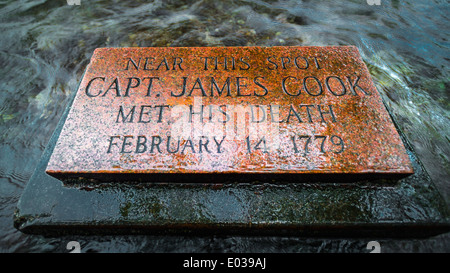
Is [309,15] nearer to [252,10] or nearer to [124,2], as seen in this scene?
[252,10]

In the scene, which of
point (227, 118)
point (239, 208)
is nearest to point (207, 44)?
point (227, 118)

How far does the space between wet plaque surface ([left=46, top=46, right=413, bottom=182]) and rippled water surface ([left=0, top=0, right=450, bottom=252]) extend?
60cm

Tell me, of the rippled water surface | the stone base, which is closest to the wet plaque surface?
the stone base

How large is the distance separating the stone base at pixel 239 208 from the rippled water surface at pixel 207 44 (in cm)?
16

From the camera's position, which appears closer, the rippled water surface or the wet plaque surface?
the wet plaque surface

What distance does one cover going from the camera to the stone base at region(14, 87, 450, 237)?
1.78 meters

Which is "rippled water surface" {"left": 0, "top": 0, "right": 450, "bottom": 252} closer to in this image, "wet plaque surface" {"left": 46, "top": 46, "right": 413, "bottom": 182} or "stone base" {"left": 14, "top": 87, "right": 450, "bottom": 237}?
"stone base" {"left": 14, "top": 87, "right": 450, "bottom": 237}

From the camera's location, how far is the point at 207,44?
12.5ft

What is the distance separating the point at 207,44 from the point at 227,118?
222 centimetres

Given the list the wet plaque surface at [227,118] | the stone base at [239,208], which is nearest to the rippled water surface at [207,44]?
the stone base at [239,208]

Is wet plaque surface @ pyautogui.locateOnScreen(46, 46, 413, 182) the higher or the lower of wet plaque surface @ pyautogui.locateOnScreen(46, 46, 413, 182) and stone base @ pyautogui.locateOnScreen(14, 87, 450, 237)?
the higher

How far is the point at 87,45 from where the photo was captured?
3885 millimetres

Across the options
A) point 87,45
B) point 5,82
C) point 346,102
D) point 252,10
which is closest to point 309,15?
point 252,10

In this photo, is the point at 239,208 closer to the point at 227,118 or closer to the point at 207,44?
the point at 227,118
